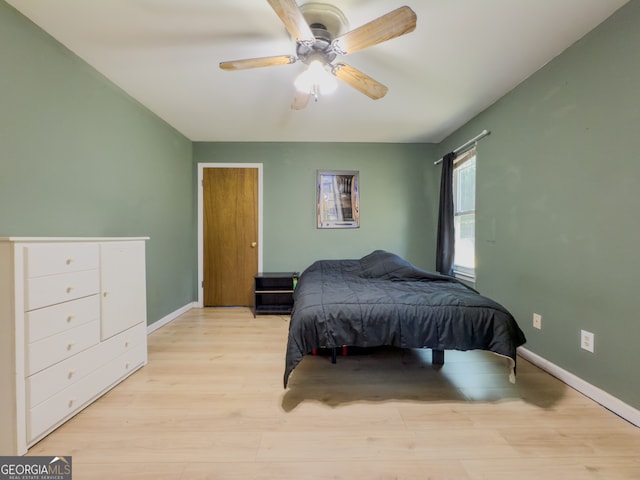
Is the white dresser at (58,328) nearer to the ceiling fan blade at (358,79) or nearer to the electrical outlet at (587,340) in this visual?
the ceiling fan blade at (358,79)

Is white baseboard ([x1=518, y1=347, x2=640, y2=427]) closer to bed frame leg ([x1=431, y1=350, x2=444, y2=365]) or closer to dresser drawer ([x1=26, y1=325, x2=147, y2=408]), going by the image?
bed frame leg ([x1=431, y1=350, x2=444, y2=365])

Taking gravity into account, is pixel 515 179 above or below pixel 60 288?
above

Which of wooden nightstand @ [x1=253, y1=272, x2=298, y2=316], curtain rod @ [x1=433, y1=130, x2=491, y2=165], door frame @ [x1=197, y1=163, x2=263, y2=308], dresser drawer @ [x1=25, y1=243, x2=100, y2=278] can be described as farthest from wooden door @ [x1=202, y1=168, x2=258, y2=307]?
curtain rod @ [x1=433, y1=130, x2=491, y2=165]

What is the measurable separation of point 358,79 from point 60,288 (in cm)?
215

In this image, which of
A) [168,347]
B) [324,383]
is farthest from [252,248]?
[324,383]

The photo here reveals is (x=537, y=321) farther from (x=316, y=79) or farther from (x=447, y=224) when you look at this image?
(x=316, y=79)

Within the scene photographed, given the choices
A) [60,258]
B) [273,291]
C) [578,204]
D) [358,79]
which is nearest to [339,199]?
[273,291]

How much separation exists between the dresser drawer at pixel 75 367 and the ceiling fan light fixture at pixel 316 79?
82.9 inches

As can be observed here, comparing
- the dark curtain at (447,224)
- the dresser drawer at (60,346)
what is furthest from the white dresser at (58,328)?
the dark curtain at (447,224)

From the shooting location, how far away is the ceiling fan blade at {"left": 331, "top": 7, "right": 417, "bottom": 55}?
3.92 ft

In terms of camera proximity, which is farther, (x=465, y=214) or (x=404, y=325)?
(x=465, y=214)

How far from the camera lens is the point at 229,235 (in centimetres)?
350

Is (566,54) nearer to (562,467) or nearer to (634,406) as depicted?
(634,406)

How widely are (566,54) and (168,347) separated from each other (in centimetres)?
384
